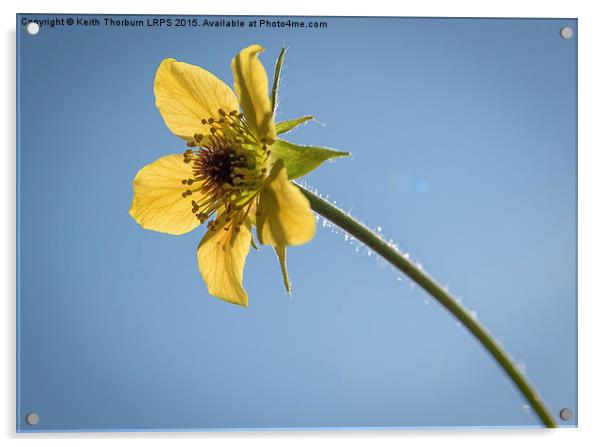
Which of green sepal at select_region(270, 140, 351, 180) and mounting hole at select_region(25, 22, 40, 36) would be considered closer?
green sepal at select_region(270, 140, 351, 180)

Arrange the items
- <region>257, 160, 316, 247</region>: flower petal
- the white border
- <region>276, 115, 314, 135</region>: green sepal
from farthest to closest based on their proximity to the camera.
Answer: the white border → <region>276, 115, 314, 135</region>: green sepal → <region>257, 160, 316, 247</region>: flower petal

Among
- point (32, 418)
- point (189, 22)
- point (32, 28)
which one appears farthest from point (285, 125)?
point (32, 418)

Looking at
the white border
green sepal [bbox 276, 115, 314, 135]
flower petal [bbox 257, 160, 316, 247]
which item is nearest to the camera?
flower petal [bbox 257, 160, 316, 247]

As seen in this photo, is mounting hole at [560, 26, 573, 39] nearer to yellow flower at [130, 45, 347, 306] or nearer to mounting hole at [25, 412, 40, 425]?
yellow flower at [130, 45, 347, 306]

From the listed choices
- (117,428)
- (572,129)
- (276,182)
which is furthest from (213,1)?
(117,428)

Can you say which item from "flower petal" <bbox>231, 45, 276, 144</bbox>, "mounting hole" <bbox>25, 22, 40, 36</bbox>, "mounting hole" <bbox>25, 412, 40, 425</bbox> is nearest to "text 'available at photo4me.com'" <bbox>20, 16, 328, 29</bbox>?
"mounting hole" <bbox>25, 22, 40, 36</bbox>

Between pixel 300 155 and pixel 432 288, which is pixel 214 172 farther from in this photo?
pixel 432 288

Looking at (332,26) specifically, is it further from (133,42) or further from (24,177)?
(24,177)
